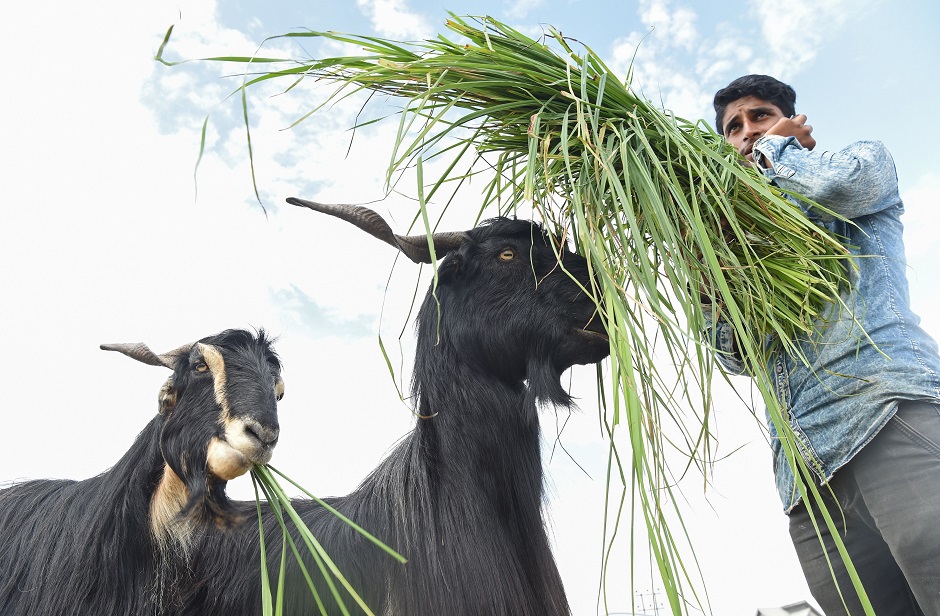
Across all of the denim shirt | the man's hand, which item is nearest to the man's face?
the man's hand

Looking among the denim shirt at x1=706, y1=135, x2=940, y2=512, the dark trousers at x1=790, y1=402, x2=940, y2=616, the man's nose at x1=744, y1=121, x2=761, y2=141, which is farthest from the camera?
the man's nose at x1=744, y1=121, x2=761, y2=141

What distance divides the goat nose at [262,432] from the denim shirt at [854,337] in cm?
134

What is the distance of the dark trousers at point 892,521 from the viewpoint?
1.68m

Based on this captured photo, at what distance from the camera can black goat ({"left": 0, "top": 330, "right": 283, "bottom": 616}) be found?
2.03m

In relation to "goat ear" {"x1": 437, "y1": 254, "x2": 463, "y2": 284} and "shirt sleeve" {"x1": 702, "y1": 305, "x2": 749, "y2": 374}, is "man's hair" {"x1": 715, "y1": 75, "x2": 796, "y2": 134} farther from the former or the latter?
"goat ear" {"x1": 437, "y1": 254, "x2": 463, "y2": 284}

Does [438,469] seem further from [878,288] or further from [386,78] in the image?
[878,288]

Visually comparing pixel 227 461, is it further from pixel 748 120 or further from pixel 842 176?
pixel 748 120

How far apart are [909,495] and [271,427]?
5.18 feet

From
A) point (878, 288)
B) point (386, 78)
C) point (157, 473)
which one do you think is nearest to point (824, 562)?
point (878, 288)

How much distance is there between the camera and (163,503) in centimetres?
212

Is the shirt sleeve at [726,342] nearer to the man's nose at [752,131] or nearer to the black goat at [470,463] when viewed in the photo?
the black goat at [470,463]

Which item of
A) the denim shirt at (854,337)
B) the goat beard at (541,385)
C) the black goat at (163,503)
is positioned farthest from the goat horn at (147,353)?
the denim shirt at (854,337)

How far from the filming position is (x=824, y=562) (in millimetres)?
1972

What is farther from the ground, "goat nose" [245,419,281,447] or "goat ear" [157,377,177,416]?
"goat ear" [157,377,177,416]
